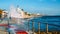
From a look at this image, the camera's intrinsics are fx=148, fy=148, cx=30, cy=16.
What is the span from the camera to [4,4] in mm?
3209

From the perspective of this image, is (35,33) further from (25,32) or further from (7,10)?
(7,10)

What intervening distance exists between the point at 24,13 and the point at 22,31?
410mm

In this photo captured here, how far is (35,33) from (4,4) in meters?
0.92

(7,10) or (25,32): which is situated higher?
(7,10)

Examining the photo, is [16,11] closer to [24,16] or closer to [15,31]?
[24,16]

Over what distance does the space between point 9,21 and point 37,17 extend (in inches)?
24.6

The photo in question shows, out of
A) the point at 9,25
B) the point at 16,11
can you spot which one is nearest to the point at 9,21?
the point at 9,25

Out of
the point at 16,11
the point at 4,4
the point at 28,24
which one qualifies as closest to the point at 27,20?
the point at 28,24

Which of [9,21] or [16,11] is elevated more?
[16,11]

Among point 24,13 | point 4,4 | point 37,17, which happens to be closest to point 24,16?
point 24,13

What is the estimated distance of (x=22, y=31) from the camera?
3.23m

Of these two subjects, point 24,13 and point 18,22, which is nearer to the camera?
point 24,13

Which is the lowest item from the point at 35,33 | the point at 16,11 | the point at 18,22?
the point at 35,33

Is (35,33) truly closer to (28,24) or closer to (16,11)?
(28,24)
